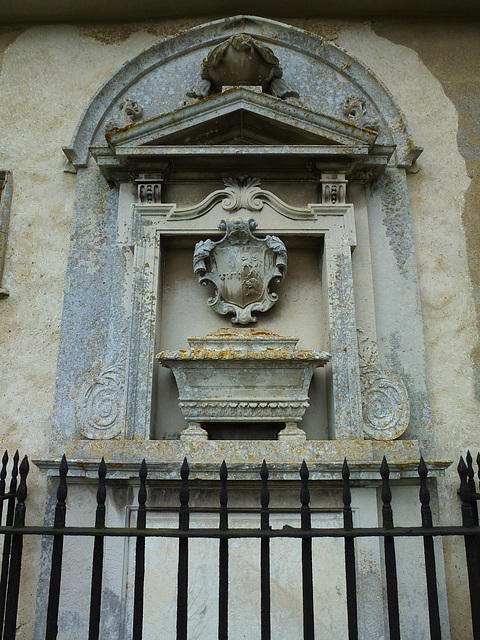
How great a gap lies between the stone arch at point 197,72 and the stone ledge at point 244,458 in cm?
227

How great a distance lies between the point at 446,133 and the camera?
4.45 m

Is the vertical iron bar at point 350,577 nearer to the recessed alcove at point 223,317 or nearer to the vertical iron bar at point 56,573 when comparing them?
the vertical iron bar at point 56,573

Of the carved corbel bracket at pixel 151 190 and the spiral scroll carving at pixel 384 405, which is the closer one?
the spiral scroll carving at pixel 384 405

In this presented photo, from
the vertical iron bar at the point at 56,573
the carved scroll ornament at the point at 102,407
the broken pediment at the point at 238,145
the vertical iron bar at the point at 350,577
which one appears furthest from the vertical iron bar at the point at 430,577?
the broken pediment at the point at 238,145

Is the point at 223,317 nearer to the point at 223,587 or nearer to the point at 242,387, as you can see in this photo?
the point at 242,387

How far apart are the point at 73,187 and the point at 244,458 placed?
2553mm

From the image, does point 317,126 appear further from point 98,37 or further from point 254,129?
point 98,37

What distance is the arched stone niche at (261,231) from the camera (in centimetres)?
363

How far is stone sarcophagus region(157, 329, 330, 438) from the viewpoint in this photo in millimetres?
3471

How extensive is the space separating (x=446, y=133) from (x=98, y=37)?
308cm

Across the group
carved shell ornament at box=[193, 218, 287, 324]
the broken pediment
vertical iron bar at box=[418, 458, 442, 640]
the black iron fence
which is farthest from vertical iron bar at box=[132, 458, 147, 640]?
the broken pediment

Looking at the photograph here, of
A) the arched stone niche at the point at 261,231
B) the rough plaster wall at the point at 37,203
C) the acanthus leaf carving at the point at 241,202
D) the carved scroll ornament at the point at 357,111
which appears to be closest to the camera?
the arched stone niche at the point at 261,231

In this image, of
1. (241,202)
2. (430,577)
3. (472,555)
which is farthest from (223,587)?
(241,202)

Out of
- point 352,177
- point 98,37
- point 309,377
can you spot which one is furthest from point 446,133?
point 98,37
